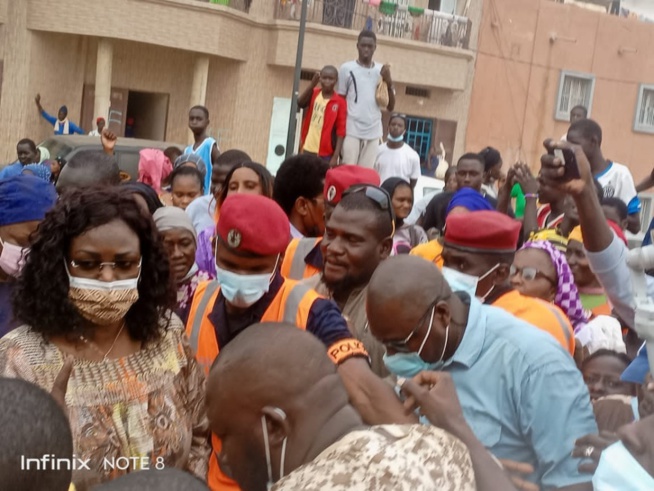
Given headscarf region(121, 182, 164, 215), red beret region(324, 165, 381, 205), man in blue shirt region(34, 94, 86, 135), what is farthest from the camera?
man in blue shirt region(34, 94, 86, 135)

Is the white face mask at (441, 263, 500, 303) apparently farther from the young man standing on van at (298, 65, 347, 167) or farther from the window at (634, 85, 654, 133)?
the window at (634, 85, 654, 133)

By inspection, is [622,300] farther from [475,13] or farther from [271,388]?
[475,13]

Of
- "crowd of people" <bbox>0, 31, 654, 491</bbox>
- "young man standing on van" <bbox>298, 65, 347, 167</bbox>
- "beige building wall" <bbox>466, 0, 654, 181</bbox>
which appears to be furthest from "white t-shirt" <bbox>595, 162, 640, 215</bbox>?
"beige building wall" <bbox>466, 0, 654, 181</bbox>

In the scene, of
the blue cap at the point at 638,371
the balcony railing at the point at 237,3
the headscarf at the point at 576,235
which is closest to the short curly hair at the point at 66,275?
the blue cap at the point at 638,371

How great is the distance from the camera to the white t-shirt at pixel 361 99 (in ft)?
39.6

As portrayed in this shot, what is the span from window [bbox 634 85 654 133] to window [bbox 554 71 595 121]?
1669 mm

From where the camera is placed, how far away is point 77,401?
332 cm

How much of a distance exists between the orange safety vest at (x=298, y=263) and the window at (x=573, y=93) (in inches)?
1028

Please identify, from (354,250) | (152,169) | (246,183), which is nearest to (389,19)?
(152,169)

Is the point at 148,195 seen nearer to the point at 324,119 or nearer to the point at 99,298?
the point at 99,298

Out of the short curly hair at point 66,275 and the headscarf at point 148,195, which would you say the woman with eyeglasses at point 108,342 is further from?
the headscarf at point 148,195

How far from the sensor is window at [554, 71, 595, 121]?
98.2ft

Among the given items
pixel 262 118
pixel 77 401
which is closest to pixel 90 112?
pixel 262 118

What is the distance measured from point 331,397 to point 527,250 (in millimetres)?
3223
